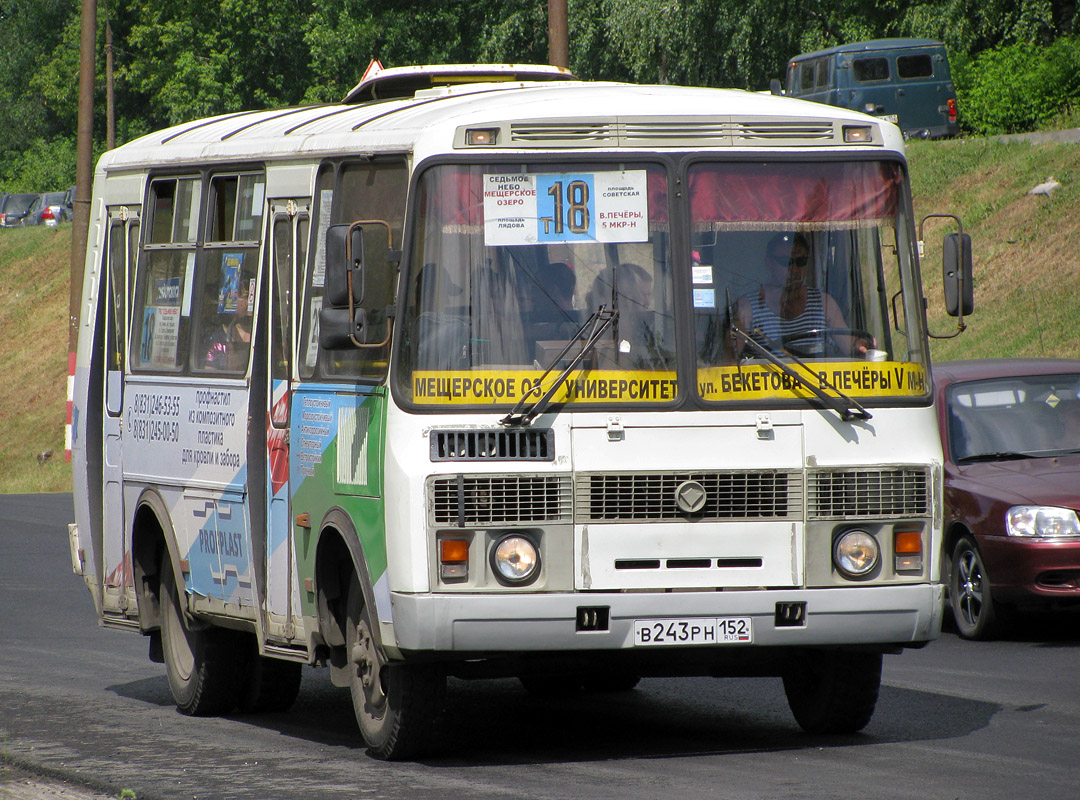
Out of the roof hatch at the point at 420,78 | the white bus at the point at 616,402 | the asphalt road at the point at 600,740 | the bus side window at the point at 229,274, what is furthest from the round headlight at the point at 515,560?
the roof hatch at the point at 420,78

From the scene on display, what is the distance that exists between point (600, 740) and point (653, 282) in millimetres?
2300

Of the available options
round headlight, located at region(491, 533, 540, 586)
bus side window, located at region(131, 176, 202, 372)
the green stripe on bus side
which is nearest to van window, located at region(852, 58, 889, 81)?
bus side window, located at region(131, 176, 202, 372)

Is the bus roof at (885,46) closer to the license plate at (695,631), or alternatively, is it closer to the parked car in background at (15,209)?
the license plate at (695,631)

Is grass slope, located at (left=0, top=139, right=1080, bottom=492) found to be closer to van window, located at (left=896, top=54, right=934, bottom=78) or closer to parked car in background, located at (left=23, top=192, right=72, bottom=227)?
van window, located at (left=896, top=54, right=934, bottom=78)

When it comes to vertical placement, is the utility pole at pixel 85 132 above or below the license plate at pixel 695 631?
above

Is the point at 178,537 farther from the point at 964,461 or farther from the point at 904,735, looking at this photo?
the point at 964,461

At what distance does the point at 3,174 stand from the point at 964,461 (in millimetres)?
88455

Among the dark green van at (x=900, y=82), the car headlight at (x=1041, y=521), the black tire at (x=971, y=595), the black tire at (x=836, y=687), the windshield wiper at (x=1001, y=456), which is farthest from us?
the dark green van at (x=900, y=82)

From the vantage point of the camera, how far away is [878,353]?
26.8ft

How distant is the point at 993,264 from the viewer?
29.6 metres

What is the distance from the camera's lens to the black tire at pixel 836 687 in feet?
28.5

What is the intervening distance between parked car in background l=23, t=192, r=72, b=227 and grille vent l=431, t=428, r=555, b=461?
6140cm

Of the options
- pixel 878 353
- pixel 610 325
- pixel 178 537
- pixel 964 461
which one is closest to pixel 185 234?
pixel 178 537

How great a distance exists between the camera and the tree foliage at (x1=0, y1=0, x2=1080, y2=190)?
147 ft
